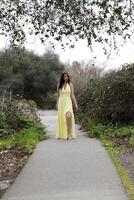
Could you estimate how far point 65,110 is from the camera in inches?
752

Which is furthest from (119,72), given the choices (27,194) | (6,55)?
(27,194)

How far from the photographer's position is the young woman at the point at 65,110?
18.8 m

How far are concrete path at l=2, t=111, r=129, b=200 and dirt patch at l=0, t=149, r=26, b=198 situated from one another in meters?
0.16

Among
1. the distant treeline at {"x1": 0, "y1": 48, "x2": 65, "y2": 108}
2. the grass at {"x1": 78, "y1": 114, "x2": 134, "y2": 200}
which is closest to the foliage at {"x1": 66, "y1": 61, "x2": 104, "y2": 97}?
the distant treeline at {"x1": 0, "y1": 48, "x2": 65, "y2": 108}

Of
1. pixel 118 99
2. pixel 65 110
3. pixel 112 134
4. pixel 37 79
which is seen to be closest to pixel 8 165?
pixel 65 110

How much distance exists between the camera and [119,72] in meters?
22.1

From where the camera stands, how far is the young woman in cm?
1875

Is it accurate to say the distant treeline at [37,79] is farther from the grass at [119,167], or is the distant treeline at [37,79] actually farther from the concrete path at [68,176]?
the concrete path at [68,176]

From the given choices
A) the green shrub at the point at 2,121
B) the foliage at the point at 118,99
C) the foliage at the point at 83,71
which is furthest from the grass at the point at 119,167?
the foliage at the point at 83,71

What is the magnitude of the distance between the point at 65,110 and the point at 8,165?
5.49 m

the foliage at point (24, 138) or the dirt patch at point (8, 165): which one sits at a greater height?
the foliage at point (24, 138)

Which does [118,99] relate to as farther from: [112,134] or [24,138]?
[24,138]

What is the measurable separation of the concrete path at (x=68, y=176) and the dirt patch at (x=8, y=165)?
16cm

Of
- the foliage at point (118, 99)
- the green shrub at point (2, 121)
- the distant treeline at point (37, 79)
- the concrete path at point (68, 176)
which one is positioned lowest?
the concrete path at point (68, 176)
